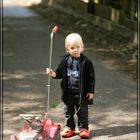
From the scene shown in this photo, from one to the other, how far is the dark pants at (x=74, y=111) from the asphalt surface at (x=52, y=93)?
0.23 metres

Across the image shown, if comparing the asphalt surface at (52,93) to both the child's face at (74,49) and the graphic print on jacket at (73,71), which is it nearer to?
the graphic print on jacket at (73,71)

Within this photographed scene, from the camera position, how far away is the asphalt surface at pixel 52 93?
5457 mm

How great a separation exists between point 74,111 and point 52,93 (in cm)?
173

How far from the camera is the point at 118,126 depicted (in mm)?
5488

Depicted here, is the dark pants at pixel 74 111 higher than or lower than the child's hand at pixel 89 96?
lower

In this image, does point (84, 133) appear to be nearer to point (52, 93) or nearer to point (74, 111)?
point (74, 111)

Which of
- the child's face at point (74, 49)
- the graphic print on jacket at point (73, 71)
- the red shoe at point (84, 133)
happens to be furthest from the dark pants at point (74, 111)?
the child's face at point (74, 49)

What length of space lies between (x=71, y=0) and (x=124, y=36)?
6.32 metres

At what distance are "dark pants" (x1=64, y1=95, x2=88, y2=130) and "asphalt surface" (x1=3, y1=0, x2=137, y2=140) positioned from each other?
0.23 m

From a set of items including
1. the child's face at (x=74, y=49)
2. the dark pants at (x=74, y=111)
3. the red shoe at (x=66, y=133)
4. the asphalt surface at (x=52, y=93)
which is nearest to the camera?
the child's face at (x=74, y=49)

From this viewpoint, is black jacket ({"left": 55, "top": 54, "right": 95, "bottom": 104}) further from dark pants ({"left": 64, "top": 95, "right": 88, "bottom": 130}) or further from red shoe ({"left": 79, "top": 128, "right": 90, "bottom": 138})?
red shoe ({"left": 79, "top": 128, "right": 90, "bottom": 138})

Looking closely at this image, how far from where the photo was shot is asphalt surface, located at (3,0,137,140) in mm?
5457

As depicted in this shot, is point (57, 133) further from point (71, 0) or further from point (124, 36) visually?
point (71, 0)

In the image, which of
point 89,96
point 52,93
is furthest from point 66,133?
point 52,93
